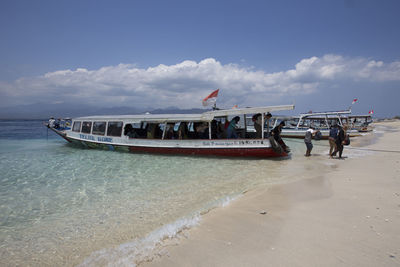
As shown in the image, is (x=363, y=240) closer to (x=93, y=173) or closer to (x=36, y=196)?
(x=36, y=196)

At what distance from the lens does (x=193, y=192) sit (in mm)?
6566

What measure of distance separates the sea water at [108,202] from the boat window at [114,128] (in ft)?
12.2

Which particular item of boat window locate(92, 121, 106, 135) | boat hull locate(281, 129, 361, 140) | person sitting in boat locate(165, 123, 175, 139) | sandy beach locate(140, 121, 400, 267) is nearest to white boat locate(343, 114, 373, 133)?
boat hull locate(281, 129, 361, 140)

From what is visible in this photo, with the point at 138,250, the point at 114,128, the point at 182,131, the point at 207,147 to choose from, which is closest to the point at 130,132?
the point at 114,128

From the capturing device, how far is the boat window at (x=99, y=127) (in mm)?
15390

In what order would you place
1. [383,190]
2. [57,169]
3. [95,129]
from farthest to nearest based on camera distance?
[95,129]
[57,169]
[383,190]

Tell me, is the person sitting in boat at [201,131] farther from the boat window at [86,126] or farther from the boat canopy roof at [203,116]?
the boat window at [86,126]

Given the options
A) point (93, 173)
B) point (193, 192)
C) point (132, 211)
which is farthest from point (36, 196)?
point (193, 192)

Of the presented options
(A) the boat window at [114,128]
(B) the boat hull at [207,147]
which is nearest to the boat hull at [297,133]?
(B) the boat hull at [207,147]

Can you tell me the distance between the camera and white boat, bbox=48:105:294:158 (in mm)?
11719

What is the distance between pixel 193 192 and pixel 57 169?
23.9 ft

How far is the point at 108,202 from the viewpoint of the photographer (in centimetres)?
600

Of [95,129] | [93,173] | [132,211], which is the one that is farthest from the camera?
[95,129]

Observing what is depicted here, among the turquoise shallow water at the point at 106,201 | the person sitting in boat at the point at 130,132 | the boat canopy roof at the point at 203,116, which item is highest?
the boat canopy roof at the point at 203,116
